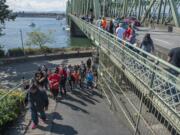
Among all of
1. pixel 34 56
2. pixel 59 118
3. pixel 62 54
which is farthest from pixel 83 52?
pixel 59 118

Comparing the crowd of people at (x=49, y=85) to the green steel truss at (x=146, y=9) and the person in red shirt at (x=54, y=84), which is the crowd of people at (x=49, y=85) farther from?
the green steel truss at (x=146, y=9)

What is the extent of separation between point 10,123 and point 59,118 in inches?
73.7

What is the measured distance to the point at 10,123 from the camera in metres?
10.4

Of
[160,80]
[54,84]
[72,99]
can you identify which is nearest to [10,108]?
[54,84]

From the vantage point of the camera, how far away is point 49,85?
45.4 feet

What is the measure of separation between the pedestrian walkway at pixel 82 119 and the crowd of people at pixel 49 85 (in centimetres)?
47

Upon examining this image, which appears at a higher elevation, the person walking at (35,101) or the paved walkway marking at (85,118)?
the person walking at (35,101)

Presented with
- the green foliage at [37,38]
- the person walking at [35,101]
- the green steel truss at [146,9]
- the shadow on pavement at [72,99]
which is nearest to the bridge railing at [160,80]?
the person walking at [35,101]

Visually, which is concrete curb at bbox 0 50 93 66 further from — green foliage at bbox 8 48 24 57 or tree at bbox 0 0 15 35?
tree at bbox 0 0 15 35

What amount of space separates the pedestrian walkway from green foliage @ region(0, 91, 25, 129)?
89cm

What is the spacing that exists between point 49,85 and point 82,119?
10.7ft

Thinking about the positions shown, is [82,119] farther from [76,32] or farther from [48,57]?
[76,32]

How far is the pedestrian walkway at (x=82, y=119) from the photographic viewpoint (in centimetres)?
1015

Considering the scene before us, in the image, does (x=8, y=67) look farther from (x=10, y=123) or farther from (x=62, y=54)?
(x=10, y=123)
